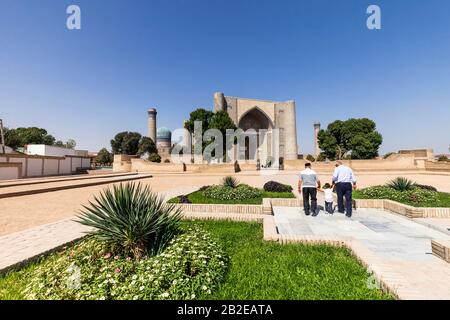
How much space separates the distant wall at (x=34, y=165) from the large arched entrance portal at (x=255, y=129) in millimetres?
37430

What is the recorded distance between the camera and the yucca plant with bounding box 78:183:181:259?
3.42m

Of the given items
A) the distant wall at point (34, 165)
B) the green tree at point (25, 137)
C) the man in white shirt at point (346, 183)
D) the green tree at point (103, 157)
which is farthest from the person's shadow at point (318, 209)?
the green tree at point (103, 157)

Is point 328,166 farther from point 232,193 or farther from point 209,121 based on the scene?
point 232,193

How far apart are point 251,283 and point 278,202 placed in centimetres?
535

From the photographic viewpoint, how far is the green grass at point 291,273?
2668 mm

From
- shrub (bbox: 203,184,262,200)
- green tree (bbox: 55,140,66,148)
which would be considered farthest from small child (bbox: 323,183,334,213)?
green tree (bbox: 55,140,66,148)

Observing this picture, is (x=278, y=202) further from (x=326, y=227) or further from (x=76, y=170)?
(x=76, y=170)

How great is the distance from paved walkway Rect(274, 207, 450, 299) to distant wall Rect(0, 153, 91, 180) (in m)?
23.9

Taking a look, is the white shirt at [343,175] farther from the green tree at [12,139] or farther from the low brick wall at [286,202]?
the green tree at [12,139]

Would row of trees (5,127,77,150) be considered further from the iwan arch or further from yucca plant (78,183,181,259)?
yucca plant (78,183,181,259)

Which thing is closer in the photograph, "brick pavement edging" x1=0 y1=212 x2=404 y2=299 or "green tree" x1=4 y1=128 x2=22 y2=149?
"brick pavement edging" x1=0 y1=212 x2=404 y2=299

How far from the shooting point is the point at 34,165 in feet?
74.1

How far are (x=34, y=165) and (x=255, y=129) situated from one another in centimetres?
4580

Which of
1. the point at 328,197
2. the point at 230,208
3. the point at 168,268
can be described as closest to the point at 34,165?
the point at 230,208
